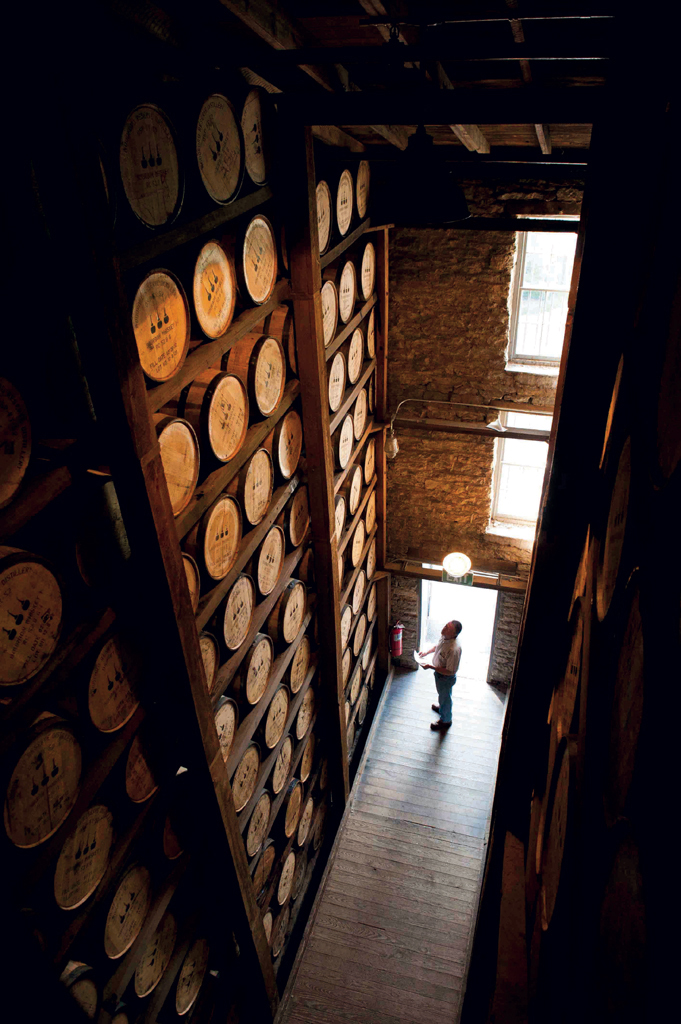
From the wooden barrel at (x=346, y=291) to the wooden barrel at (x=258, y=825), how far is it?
13.0 feet

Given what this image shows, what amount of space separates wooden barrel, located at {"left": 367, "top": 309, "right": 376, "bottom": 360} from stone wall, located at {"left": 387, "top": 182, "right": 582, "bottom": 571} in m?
0.29

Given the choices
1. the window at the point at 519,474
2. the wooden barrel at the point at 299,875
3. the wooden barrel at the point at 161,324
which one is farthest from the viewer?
the window at the point at 519,474

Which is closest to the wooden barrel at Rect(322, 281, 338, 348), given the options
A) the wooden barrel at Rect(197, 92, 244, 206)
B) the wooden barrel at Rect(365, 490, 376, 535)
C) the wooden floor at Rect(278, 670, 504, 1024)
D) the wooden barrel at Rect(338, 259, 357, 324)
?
the wooden barrel at Rect(338, 259, 357, 324)

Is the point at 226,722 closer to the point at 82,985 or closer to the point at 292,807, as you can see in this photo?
the point at 82,985

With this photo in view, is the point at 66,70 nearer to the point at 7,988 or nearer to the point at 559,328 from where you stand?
the point at 7,988

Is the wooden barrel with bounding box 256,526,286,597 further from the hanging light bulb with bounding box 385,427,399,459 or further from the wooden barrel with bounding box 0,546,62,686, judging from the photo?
the hanging light bulb with bounding box 385,427,399,459

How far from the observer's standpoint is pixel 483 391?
6953 mm

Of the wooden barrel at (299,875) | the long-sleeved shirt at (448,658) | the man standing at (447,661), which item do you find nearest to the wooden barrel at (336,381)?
the man standing at (447,661)

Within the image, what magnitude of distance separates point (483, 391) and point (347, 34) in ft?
13.3

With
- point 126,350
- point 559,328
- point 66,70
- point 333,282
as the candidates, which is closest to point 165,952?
point 126,350

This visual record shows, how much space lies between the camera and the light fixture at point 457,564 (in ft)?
24.4

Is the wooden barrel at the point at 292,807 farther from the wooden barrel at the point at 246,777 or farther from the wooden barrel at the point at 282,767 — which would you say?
the wooden barrel at the point at 246,777

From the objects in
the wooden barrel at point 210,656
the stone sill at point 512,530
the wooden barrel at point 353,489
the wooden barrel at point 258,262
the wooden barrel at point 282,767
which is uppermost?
the wooden barrel at point 258,262

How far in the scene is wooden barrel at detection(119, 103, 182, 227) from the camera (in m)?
2.39
